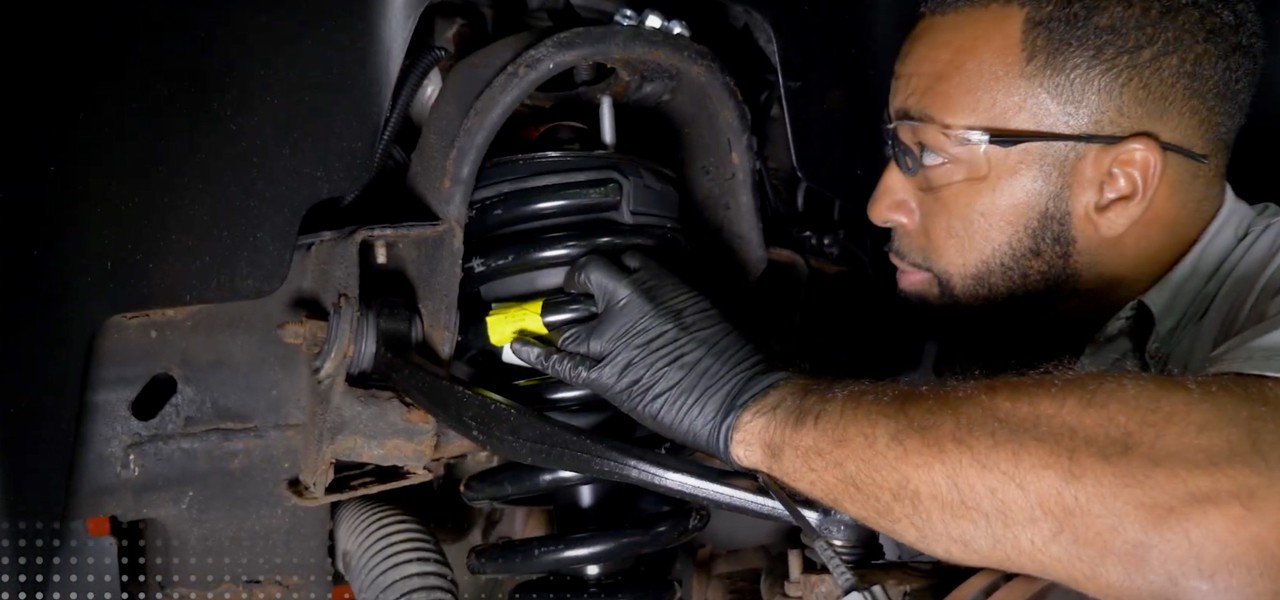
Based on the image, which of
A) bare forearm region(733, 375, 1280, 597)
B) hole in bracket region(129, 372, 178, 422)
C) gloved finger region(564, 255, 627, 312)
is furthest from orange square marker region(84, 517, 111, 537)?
bare forearm region(733, 375, 1280, 597)

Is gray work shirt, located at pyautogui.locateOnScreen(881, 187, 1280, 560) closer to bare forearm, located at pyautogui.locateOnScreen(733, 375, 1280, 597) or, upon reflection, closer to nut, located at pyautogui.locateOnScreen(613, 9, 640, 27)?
bare forearm, located at pyautogui.locateOnScreen(733, 375, 1280, 597)

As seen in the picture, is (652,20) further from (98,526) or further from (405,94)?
(98,526)

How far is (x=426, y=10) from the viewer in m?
1.23

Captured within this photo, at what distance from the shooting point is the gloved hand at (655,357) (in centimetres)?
112

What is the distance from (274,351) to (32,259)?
283 mm

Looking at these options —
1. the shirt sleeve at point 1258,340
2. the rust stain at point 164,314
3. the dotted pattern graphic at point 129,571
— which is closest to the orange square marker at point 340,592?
the dotted pattern graphic at point 129,571

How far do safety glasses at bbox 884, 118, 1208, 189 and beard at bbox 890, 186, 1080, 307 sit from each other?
0.27 feet

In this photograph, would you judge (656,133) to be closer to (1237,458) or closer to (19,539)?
(1237,458)

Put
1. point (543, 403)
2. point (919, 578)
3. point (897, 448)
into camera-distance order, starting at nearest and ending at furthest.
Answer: point (897, 448) < point (919, 578) < point (543, 403)

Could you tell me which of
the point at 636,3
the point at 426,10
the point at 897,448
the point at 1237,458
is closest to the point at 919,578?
the point at 897,448

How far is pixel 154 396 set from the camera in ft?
4.13

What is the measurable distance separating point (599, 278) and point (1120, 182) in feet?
2.20

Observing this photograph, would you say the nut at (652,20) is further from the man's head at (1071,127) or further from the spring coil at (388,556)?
the spring coil at (388,556)

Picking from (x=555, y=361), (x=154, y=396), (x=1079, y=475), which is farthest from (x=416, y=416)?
(x=1079, y=475)
